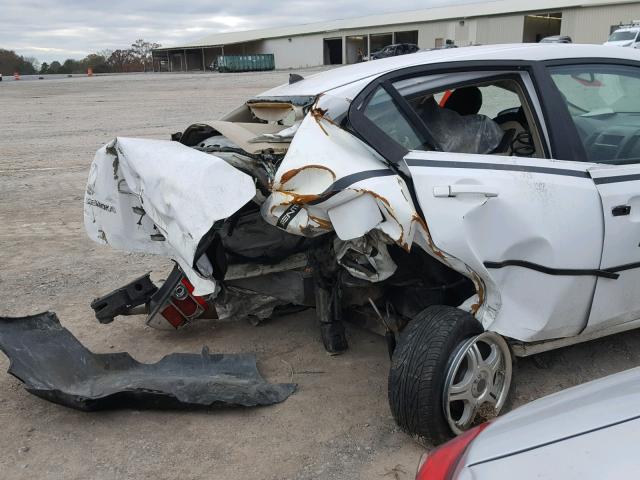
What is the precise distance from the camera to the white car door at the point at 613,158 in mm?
3090

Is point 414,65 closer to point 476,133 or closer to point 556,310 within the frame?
point 476,133

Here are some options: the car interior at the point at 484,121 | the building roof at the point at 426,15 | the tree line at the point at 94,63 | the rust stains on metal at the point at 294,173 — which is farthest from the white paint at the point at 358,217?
the tree line at the point at 94,63

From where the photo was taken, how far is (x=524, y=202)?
2.88 m

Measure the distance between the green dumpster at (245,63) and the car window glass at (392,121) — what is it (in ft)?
183

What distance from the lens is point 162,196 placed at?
3.02 m

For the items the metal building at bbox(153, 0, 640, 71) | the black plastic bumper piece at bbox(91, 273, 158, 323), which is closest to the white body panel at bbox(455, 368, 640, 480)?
the black plastic bumper piece at bbox(91, 273, 158, 323)

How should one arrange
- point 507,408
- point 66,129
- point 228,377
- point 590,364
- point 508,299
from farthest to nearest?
point 66,129, point 590,364, point 228,377, point 507,408, point 508,299

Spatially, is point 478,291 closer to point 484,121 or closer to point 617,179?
point 617,179

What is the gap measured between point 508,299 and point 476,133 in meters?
1.10

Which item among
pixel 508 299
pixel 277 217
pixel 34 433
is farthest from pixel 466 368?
pixel 34 433

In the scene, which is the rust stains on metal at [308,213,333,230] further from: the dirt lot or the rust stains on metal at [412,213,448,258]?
the dirt lot

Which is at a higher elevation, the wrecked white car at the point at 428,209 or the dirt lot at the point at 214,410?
the wrecked white car at the point at 428,209

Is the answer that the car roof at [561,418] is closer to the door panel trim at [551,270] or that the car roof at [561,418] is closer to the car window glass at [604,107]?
the door panel trim at [551,270]

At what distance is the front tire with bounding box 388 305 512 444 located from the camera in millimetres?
2756
